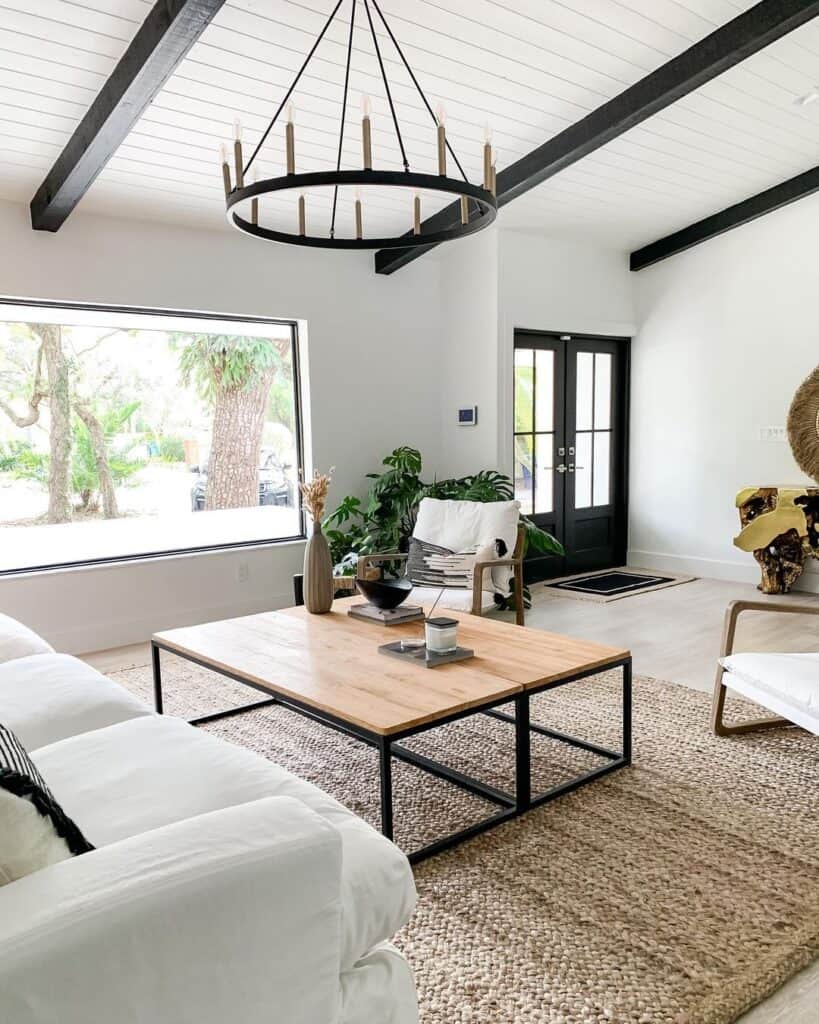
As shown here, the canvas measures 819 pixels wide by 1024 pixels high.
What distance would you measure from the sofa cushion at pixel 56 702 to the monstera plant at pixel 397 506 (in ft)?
9.57

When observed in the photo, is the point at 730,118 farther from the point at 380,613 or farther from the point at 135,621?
the point at 135,621

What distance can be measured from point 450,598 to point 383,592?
895 mm

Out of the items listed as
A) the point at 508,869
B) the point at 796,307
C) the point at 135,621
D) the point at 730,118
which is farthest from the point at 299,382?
the point at 508,869

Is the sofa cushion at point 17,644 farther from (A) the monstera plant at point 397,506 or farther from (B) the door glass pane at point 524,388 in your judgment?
(B) the door glass pane at point 524,388

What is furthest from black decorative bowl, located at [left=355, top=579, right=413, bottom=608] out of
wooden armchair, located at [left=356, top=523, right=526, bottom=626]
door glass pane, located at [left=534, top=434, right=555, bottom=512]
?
door glass pane, located at [left=534, top=434, right=555, bottom=512]

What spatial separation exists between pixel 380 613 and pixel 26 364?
407cm

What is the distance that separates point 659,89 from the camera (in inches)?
154

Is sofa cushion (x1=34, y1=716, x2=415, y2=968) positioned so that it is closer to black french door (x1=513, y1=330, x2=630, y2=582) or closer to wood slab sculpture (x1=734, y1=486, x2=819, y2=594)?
wood slab sculpture (x1=734, y1=486, x2=819, y2=594)

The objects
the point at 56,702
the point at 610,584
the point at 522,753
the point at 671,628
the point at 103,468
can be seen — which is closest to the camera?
the point at 56,702

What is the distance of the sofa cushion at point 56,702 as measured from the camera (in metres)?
1.94

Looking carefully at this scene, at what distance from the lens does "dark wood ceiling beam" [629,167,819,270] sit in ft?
17.9

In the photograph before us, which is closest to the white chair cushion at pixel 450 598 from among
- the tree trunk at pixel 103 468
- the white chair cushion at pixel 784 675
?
the white chair cushion at pixel 784 675

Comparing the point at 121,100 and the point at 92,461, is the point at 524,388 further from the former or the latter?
the point at 121,100

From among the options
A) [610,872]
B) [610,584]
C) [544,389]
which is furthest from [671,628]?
[610,872]
